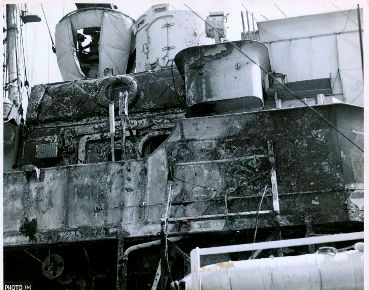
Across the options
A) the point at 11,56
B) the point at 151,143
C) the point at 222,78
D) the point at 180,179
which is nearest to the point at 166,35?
the point at 151,143

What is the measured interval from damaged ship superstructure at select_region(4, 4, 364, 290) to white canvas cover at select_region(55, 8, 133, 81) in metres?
4.31

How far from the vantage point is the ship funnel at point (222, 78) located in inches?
455

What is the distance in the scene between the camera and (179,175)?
10328 millimetres

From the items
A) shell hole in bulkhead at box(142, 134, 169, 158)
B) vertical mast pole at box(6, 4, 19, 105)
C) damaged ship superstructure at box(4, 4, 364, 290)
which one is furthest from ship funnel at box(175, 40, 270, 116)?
vertical mast pole at box(6, 4, 19, 105)

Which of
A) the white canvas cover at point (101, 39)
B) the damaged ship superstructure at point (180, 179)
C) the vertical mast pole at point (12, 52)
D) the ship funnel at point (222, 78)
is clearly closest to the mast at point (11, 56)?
the vertical mast pole at point (12, 52)

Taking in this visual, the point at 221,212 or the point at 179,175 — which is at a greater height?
the point at 179,175

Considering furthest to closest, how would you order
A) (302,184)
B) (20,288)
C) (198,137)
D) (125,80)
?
(125,80) → (20,288) → (198,137) → (302,184)

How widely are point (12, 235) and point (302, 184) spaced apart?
19.9 feet

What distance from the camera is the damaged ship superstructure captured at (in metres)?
9.66

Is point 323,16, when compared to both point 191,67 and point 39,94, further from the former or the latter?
point 39,94

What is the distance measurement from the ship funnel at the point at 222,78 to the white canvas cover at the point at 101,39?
6715 mm

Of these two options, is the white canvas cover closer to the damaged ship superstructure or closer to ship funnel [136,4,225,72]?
ship funnel [136,4,225,72]

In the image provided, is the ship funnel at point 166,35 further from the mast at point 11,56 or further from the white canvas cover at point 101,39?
the mast at point 11,56

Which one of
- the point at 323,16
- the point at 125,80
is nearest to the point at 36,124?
the point at 125,80
